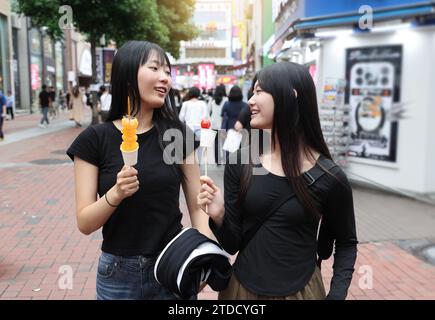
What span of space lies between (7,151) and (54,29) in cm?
602

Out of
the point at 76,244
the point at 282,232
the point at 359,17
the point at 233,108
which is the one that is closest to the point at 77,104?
the point at 233,108

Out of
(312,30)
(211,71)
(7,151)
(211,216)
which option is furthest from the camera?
(211,71)

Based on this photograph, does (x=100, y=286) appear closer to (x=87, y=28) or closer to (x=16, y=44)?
(x=87, y=28)

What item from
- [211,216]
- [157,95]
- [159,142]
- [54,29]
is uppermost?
[54,29]

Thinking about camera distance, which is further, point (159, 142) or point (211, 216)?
point (159, 142)

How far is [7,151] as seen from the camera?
1305cm

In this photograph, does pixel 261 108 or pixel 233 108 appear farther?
pixel 233 108

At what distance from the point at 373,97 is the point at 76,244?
19.2 feet

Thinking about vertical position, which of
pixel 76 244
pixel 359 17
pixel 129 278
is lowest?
pixel 76 244

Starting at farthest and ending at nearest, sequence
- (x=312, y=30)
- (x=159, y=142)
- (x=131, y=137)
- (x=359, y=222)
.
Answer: (x=312, y=30) < (x=359, y=222) < (x=159, y=142) < (x=131, y=137)

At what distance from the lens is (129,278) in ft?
6.40

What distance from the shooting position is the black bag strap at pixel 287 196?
6.00ft

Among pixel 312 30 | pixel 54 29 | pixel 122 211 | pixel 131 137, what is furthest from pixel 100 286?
pixel 54 29

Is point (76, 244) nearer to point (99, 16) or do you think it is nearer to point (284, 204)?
point (284, 204)
